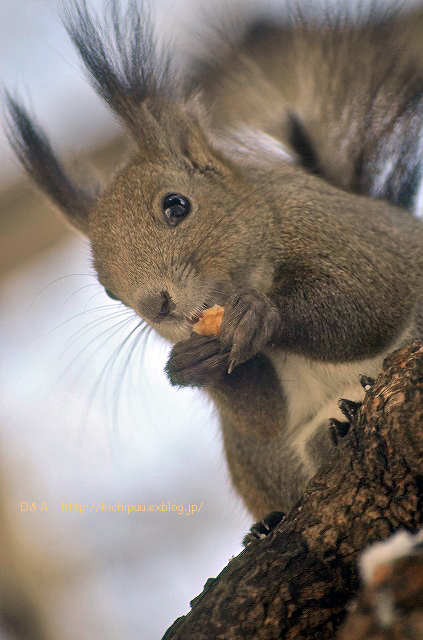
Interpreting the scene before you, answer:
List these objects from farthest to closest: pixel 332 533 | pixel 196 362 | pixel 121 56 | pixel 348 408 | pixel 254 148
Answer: pixel 254 148, pixel 121 56, pixel 196 362, pixel 348 408, pixel 332 533

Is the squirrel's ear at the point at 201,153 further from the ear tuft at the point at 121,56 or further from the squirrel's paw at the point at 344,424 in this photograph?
the squirrel's paw at the point at 344,424

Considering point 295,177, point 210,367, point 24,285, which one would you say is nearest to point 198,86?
point 295,177

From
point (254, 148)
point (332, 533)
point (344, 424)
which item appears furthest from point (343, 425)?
point (254, 148)

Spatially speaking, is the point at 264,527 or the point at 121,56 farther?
the point at 121,56

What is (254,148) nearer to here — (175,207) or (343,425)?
(175,207)

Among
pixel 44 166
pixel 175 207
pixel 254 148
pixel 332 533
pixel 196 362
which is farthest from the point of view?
pixel 254 148

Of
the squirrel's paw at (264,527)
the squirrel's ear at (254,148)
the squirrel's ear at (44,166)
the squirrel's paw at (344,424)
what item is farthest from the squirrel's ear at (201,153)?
the squirrel's paw at (264,527)

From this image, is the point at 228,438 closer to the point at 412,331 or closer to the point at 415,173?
the point at 412,331
